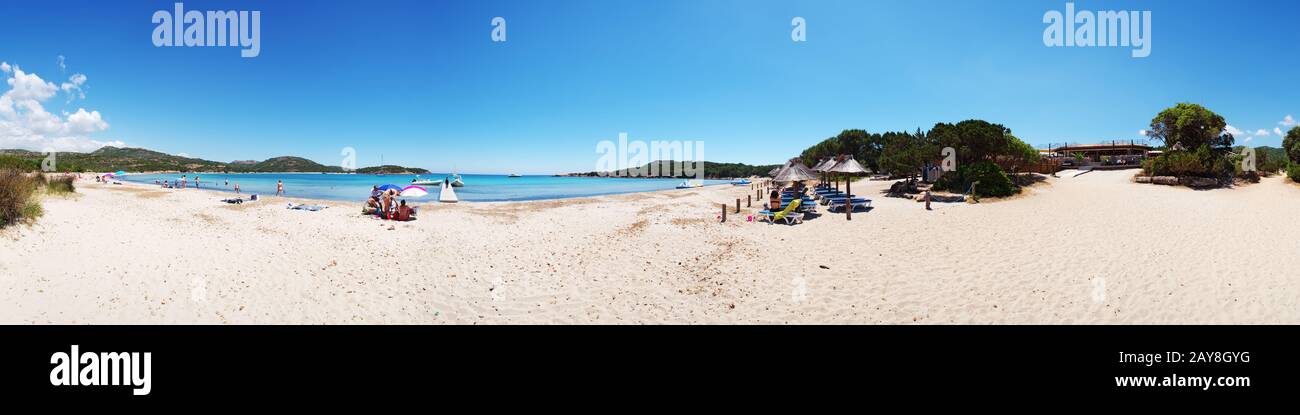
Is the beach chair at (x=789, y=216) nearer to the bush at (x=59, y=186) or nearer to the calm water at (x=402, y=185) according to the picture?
the calm water at (x=402, y=185)

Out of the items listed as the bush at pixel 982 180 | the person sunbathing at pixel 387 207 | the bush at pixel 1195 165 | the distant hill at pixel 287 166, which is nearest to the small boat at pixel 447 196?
the person sunbathing at pixel 387 207

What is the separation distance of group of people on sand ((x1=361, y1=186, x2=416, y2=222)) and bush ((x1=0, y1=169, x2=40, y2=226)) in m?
A: 7.90

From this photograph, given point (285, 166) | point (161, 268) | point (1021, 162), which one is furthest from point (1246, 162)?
point (285, 166)

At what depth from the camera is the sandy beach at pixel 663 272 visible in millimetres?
6168

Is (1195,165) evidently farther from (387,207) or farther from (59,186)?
(59,186)

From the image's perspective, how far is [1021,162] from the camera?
28141mm

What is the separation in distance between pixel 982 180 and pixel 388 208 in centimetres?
2833

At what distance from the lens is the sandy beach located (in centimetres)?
617

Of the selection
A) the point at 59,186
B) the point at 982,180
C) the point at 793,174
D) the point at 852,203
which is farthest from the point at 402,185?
the point at 982,180

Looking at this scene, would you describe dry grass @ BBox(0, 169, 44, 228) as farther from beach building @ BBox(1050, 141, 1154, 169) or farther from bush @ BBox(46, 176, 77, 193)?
beach building @ BBox(1050, 141, 1154, 169)

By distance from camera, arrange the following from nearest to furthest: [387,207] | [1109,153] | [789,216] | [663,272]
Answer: [663,272]
[789,216]
[387,207]
[1109,153]

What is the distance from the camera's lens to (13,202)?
28.8 feet

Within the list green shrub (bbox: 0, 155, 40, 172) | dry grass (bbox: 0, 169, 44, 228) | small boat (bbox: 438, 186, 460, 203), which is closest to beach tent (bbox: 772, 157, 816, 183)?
small boat (bbox: 438, 186, 460, 203)
